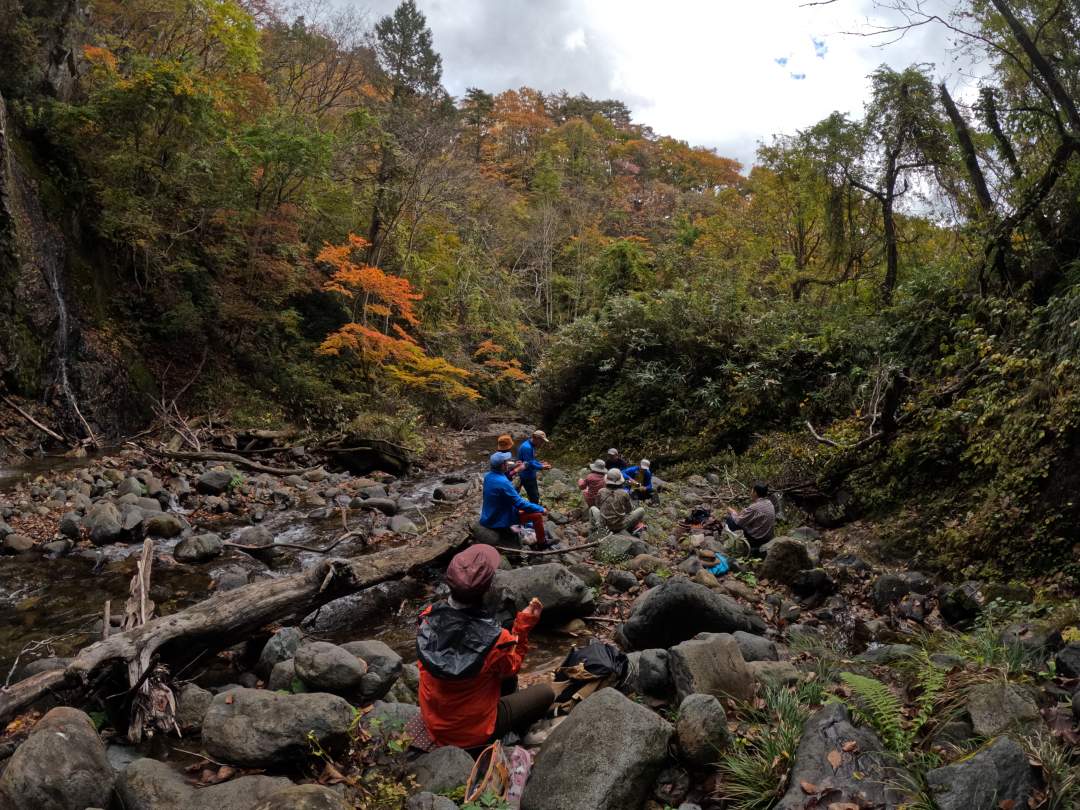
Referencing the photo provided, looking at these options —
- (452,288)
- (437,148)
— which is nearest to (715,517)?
(437,148)

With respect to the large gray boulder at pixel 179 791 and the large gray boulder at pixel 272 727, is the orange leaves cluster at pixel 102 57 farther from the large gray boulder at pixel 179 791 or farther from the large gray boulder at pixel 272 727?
the large gray boulder at pixel 179 791

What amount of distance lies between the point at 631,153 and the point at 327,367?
3530cm

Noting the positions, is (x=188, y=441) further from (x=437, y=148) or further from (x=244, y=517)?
(x=437, y=148)

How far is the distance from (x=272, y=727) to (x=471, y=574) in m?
1.51

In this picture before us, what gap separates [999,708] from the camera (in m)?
3.08

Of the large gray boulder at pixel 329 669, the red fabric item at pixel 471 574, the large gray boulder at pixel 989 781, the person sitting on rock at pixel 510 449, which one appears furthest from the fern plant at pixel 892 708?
the person sitting on rock at pixel 510 449

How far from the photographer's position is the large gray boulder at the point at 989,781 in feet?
8.40

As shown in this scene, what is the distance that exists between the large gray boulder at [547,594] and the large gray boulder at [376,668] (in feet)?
4.70

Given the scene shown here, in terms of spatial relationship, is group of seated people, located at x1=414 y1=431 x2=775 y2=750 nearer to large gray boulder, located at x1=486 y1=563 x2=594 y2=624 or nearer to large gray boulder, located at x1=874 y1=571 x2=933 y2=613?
large gray boulder, located at x1=486 y1=563 x2=594 y2=624

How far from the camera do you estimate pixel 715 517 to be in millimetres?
9664

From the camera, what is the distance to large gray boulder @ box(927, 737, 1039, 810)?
2561 millimetres

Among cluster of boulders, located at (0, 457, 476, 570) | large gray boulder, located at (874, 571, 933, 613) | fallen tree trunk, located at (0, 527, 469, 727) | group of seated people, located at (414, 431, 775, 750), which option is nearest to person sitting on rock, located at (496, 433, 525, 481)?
cluster of boulders, located at (0, 457, 476, 570)

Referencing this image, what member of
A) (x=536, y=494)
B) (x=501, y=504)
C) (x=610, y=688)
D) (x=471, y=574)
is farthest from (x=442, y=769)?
(x=536, y=494)

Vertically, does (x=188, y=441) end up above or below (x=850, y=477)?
below
